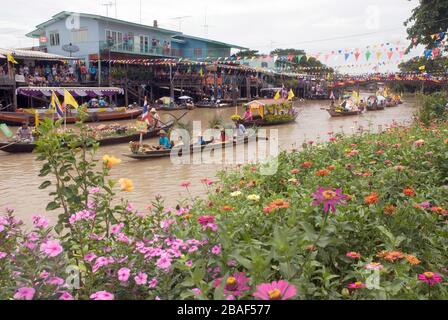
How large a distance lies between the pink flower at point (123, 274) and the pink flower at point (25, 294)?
1.23 feet

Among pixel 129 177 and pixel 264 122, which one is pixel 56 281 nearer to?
pixel 129 177

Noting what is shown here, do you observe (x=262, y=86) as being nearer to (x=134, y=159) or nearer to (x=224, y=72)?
(x=224, y=72)

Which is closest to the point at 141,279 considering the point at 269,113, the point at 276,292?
the point at 276,292

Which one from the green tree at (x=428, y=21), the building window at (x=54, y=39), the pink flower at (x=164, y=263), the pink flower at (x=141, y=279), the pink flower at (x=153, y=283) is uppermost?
the building window at (x=54, y=39)

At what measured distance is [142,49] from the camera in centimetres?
3838

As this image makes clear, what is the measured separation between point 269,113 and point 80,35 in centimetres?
1939

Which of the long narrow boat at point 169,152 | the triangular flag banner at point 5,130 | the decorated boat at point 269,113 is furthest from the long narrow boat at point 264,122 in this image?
the triangular flag banner at point 5,130

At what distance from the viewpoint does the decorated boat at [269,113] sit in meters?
24.7

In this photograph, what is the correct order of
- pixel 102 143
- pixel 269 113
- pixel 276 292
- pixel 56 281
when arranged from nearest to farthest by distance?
pixel 276 292 < pixel 56 281 < pixel 102 143 < pixel 269 113

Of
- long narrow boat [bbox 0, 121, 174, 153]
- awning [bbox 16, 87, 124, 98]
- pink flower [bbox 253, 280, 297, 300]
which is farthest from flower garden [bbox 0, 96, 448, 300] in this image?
awning [bbox 16, 87, 124, 98]

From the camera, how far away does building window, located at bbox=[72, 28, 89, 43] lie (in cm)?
3466

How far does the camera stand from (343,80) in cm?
5472

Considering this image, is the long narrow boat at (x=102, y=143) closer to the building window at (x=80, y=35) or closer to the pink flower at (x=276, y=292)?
the pink flower at (x=276, y=292)

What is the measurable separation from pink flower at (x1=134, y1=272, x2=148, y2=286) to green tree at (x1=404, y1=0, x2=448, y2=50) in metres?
22.3
